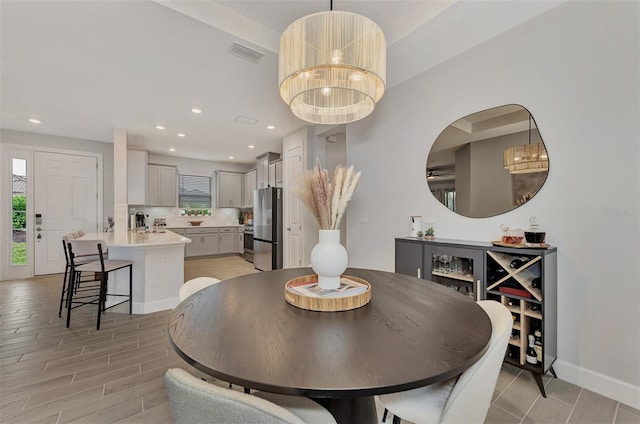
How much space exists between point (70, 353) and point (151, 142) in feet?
14.5

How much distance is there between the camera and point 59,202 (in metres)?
4.90

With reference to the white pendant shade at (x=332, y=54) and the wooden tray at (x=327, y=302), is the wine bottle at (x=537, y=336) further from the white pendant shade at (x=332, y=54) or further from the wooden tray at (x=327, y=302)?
the white pendant shade at (x=332, y=54)

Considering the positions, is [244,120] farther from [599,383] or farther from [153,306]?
[599,383]

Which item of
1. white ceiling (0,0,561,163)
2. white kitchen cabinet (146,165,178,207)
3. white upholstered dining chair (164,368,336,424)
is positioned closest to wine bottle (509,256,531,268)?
white ceiling (0,0,561,163)

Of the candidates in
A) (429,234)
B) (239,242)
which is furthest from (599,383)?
(239,242)

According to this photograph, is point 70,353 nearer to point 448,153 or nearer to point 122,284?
point 122,284

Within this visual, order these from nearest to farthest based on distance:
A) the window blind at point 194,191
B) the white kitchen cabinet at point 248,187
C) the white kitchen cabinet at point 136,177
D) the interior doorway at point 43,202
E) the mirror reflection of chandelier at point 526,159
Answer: the mirror reflection of chandelier at point 526,159 → the interior doorway at point 43,202 → the white kitchen cabinet at point 136,177 → the window blind at point 194,191 → the white kitchen cabinet at point 248,187

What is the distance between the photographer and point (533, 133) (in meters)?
2.00

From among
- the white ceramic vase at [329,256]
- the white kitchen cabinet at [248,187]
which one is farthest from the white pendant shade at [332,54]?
the white kitchen cabinet at [248,187]

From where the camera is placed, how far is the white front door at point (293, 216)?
15.1 feet

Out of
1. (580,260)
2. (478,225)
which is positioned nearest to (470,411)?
(580,260)

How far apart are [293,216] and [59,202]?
4.36 metres

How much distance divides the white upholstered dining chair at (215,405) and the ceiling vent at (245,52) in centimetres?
259

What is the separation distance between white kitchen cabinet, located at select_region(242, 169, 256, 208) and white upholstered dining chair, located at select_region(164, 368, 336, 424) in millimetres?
6735
